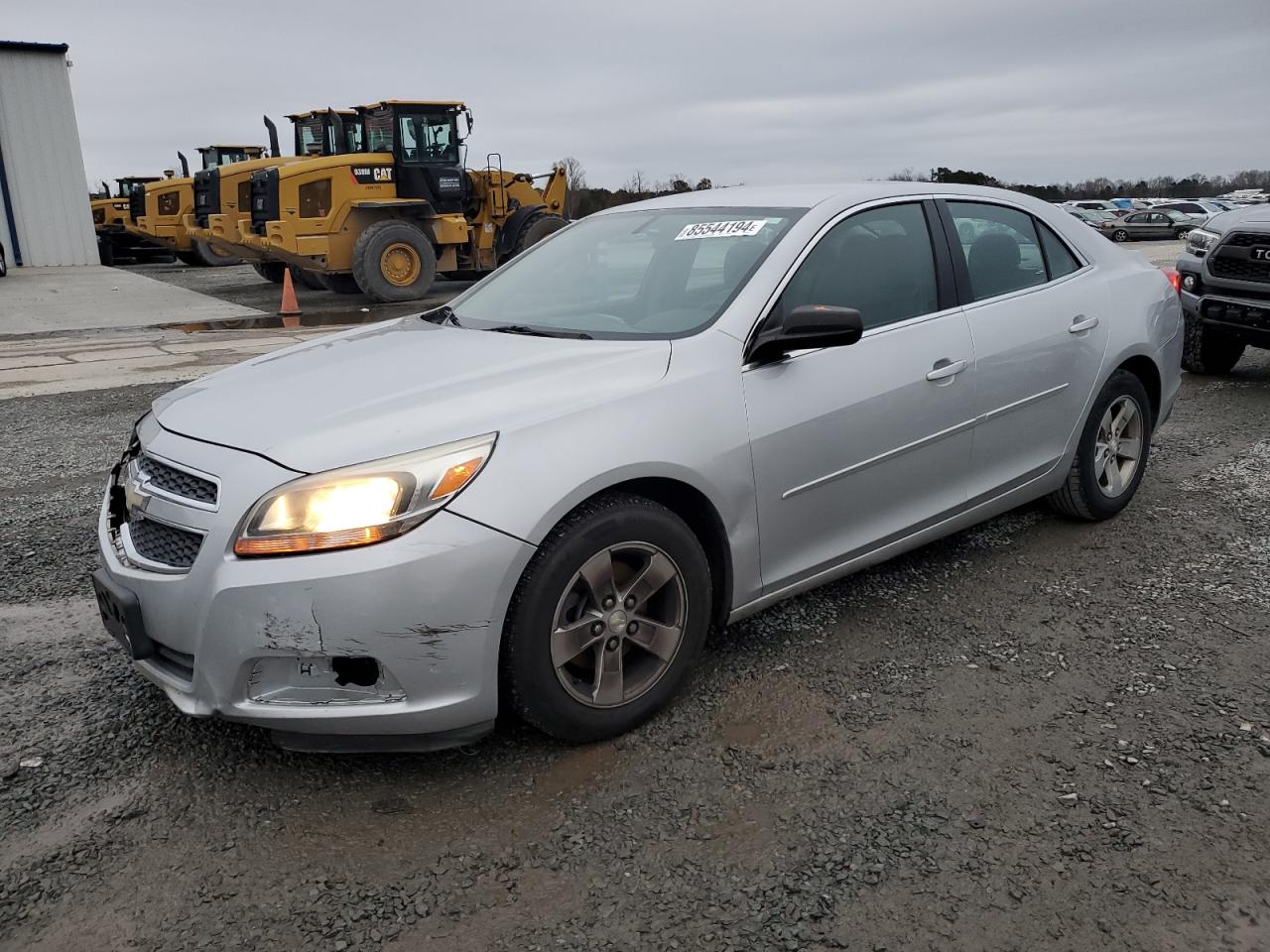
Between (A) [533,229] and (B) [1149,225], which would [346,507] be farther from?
(B) [1149,225]

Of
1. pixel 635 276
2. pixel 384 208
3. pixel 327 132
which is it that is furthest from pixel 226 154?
pixel 635 276

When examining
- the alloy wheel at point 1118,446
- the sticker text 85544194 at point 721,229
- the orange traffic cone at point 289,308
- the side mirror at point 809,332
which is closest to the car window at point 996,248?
the alloy wheel at point 1118,446

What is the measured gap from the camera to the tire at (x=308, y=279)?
747 inches

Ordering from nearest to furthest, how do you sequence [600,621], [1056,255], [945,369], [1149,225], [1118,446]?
1. [600,621]
2. [945,369]
3. [1056,255]
4. [1118,446]
5. [1149,225]

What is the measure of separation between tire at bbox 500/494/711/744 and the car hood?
0.33m

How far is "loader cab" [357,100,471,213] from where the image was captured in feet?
52.9

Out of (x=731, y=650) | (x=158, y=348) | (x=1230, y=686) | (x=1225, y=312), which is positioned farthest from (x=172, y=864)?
(x=158, y=348)

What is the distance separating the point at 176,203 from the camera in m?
24.2

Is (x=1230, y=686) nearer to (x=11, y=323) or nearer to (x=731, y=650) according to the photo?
(x=731, y=650)

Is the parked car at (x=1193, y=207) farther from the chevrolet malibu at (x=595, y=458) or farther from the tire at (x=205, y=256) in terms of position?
the chevrolet malibu at (x=595, y=458)

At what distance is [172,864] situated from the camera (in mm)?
2414

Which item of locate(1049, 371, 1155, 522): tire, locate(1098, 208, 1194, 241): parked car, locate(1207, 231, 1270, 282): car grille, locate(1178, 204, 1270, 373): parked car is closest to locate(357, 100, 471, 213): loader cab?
locate(1178, 204, 1270, 373): parked car

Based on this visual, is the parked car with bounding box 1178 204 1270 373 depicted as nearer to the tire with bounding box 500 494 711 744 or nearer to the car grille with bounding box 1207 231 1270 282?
the car grille with bounding box 1207 231 1270 282

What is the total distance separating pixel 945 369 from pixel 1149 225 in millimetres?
38702
